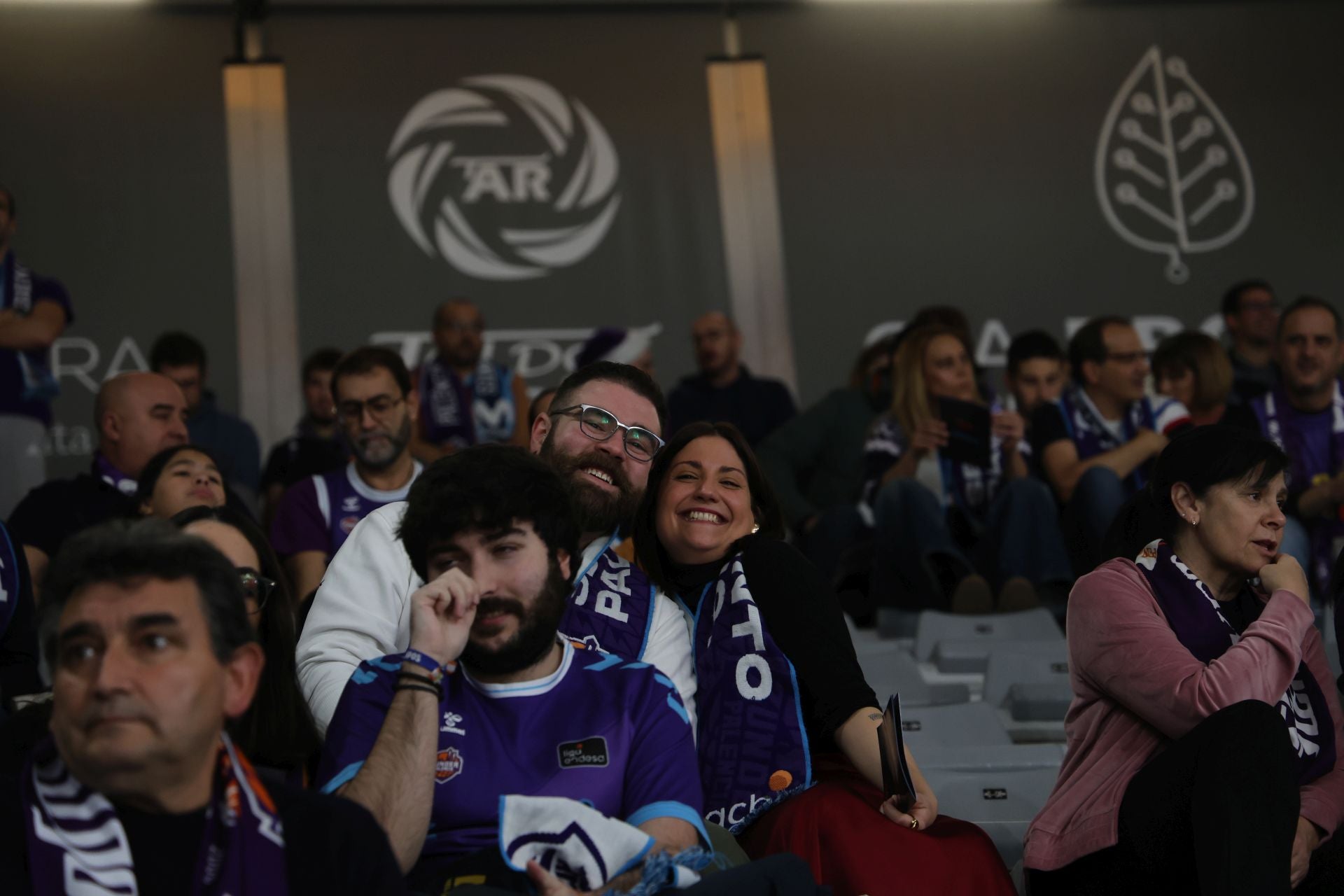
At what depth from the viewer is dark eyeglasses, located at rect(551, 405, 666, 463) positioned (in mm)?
2984

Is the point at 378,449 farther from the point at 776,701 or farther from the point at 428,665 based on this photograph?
the point at 428,665

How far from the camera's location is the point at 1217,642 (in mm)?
2717

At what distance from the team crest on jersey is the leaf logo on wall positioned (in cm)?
575

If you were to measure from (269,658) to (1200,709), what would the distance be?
1.40 m

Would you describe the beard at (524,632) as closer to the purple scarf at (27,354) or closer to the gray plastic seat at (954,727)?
the gray plastic seat at (954,727)

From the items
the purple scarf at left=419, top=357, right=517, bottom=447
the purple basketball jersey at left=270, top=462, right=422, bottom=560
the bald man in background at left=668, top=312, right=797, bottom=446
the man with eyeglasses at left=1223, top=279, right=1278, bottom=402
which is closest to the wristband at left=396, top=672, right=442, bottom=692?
the purple basketball jersey at left=270, top=462, right=422, bottom=560

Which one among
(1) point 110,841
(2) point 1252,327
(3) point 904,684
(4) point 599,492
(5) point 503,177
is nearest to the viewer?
(1) point 110,841

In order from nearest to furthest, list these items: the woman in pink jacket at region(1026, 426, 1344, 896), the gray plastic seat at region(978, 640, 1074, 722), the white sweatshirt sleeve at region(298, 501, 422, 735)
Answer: the woman in pink jacket at region(1026, 426, 1344, 896)
the white sweatshirt sleeve at region(298, 501, 422, 735)
the gray plastic seat at region(978, 640, 1074, 722)

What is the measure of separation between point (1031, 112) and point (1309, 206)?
50.8 inches

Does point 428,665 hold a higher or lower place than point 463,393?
lower

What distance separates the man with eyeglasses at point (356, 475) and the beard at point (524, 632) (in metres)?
1.86

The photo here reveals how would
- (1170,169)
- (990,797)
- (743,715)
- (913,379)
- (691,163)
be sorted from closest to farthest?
(743,715)
(990,797)
(913,379)
(691,163)
(1170,169)

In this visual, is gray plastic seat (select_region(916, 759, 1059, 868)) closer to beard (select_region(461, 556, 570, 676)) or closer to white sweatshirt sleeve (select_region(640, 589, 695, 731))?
white sweatshirt sleeve (select_region(640, 589, 695, 731))

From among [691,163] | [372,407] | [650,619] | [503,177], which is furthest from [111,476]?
[691,163]
